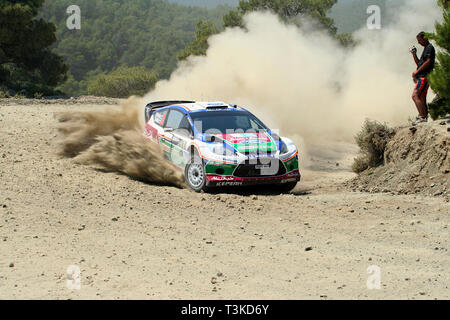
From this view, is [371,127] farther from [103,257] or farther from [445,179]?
[103,257]

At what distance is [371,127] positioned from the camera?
511 inches

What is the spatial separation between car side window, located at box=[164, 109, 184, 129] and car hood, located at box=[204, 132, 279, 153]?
1.07m

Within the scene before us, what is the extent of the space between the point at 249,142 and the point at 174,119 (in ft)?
6.38

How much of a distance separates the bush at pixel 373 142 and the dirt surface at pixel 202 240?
4.53 feet

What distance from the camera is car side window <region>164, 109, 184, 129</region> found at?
1211 cm

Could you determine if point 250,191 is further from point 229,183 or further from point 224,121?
point 224,121

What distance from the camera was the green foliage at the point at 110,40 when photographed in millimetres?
81875

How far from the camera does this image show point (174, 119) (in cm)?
1225

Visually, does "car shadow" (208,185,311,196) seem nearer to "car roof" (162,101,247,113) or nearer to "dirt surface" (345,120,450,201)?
"dirt surface" (345,120,450,201)

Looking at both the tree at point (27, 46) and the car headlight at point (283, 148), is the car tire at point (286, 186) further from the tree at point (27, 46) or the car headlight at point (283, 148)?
the tree at point (27, 46)

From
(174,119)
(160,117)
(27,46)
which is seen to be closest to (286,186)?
(174,119)

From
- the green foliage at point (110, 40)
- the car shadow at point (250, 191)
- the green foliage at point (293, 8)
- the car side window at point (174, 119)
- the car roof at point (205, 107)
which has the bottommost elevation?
the car shadow at point (250, 191)

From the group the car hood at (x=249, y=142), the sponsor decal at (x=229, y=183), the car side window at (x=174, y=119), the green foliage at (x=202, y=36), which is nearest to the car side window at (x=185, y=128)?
the car side window at (x=174, y=119)
